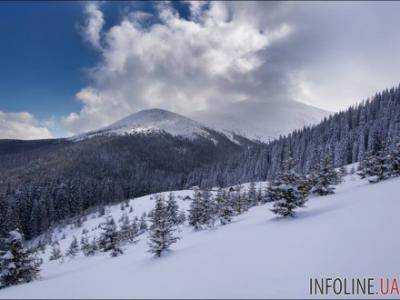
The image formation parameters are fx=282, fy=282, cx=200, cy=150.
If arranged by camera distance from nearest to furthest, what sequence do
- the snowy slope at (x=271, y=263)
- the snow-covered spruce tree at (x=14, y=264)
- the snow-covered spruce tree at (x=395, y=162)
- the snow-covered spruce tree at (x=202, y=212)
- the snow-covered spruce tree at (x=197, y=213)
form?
the snowy slope at (x=271, y=263) → the snow-covered spruce tree at (x=14, y=264) → the snow-covered spruce tree at (x=395, y=162) → the snow-covered spruce tree at (x=202, y=212) → the snow-covered spruce tree at (x=197, y=213)

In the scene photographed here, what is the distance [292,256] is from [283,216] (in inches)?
435

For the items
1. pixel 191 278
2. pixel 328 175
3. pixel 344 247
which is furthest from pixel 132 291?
pixel 328 175

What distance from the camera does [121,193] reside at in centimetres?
14612

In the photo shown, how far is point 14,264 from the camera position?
69.4 ft

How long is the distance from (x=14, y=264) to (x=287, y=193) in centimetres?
2249

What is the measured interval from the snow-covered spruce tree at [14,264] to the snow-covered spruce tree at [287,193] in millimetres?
20494

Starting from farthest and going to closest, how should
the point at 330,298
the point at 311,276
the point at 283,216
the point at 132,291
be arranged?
the point at 283,216 < the point at 132,291 < the point at 311,276 < the point at 330,298

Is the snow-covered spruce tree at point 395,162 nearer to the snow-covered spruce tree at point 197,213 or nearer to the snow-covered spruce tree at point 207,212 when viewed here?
the snow-covered spruce tree at point 207,212

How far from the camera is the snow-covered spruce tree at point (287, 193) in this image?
24.7 meters

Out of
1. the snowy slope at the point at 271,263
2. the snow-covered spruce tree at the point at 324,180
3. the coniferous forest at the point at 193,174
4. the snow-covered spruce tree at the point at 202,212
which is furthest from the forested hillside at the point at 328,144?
the snowy slope at the point at 271,263

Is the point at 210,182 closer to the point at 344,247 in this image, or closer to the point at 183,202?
the point at 183,202

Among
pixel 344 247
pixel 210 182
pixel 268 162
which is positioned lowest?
pixel 344 247

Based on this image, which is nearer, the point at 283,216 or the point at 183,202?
the point at 283,216

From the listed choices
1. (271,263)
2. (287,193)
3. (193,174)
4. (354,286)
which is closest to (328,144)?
(193,174)
